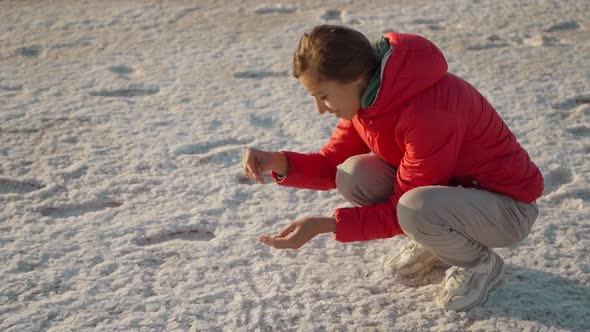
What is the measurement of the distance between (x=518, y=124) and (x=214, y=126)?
4.32 feet

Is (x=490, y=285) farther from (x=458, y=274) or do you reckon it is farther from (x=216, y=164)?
(x=216, y=164)

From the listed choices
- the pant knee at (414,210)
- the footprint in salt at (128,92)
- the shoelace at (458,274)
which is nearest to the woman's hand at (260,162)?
the pant knee at (414,210)

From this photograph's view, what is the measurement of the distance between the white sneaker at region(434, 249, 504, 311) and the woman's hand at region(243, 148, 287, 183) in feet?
1.97

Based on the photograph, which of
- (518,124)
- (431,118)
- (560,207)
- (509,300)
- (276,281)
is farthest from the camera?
(518,124)

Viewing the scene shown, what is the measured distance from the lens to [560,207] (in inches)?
103

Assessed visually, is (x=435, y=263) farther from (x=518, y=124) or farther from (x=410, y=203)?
(x=518, y=124)

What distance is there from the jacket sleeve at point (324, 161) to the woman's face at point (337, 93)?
28cm

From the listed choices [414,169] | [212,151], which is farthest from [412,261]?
[212,151]

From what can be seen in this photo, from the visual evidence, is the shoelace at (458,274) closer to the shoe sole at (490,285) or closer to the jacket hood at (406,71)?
the shoe sole at (490,285)

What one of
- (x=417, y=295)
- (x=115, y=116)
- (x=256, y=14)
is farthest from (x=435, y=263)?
(x=256, y=14)

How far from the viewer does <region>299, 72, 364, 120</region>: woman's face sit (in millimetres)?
1943

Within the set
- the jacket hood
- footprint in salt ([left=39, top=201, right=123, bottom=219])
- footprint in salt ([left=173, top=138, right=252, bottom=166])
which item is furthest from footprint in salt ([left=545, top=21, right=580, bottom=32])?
footprint in salt ([left=39, top=201, right=123, bottom=219])

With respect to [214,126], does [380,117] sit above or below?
above

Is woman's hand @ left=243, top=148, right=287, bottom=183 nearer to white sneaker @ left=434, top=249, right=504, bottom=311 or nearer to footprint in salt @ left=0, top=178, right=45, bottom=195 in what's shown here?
white sneaker @ left=434, top=249, right=504, bottom=311
